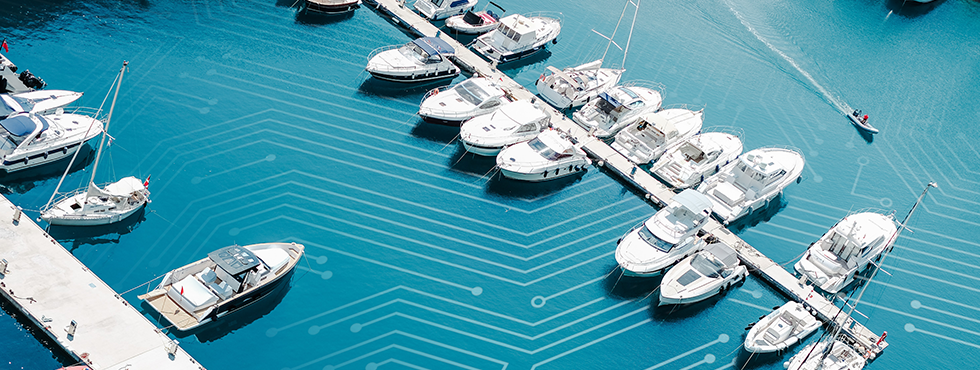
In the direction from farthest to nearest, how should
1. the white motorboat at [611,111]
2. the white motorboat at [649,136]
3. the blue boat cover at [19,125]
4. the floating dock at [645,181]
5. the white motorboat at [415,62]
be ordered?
the white motorboat at [415,62]
the white motorboat at [611,111]
the white motorboat at [649,136]
the floating dock at [645,181]
the blue boat cover at [19,125]

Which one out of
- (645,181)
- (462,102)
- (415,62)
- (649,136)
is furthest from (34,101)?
(649,136)

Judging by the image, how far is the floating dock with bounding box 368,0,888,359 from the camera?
66.1 meters

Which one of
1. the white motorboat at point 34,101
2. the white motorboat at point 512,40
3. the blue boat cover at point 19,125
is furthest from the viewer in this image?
the white motorboat at point 512,40

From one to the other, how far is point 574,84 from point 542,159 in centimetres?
1209

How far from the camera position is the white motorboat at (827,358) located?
61688 millimetres

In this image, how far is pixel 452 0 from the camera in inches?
3588

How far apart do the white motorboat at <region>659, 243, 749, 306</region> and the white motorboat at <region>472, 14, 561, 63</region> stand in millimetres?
30425

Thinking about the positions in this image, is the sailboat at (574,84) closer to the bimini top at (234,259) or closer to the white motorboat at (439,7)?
the white motorboat at (439,7)

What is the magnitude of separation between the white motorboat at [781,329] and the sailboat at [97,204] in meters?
46.0

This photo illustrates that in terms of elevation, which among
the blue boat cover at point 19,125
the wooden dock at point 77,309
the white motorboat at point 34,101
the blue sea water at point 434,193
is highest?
the blue sea water at point 434,193

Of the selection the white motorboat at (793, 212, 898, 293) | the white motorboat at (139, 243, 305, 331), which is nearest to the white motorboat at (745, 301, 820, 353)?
the white motorboat at (793, 212, 898, 293)

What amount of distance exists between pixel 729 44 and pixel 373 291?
54.4 metres

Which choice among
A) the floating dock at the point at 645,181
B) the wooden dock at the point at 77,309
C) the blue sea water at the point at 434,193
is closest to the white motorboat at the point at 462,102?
the blue sea water at the point at 434,193

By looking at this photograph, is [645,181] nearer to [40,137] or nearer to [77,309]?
[77,309]
